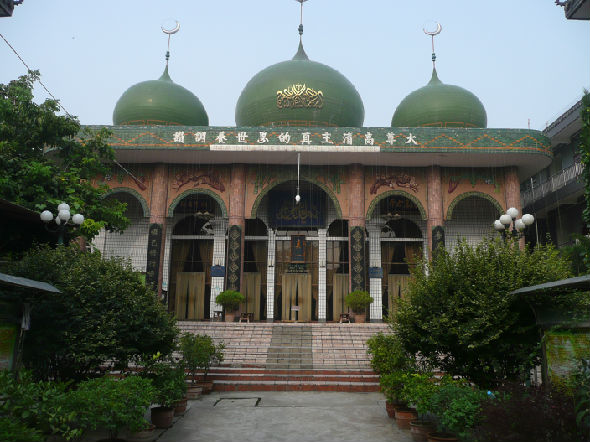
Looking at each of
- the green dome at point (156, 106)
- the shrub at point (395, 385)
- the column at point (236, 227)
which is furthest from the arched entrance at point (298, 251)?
the shrub at point (395, 385)

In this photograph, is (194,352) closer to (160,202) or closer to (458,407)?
(458,407)

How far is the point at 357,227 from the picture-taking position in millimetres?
21250

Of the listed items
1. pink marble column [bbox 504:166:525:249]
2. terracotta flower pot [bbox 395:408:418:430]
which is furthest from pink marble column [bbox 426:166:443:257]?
terracotta flower pot [bbox 395:408:418:430]

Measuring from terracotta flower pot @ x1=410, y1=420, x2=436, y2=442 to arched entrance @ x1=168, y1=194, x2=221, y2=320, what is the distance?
17075 millimetres

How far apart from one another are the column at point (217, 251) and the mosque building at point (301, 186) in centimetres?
5

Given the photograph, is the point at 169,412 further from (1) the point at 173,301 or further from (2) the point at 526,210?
(2) the point at 526,210

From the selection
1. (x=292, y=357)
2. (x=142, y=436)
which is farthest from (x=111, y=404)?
(x=292, y=357)

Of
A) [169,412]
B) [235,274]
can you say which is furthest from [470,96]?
[169,412]

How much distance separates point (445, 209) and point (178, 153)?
11192 mm

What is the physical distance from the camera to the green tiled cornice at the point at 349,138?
20453 mm

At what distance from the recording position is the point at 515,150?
66.7ft

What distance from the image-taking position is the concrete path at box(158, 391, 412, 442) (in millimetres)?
8031

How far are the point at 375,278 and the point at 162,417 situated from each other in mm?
15546

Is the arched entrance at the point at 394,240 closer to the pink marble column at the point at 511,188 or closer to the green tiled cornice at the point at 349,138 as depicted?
the green tiled cornice at the point at 349,138
